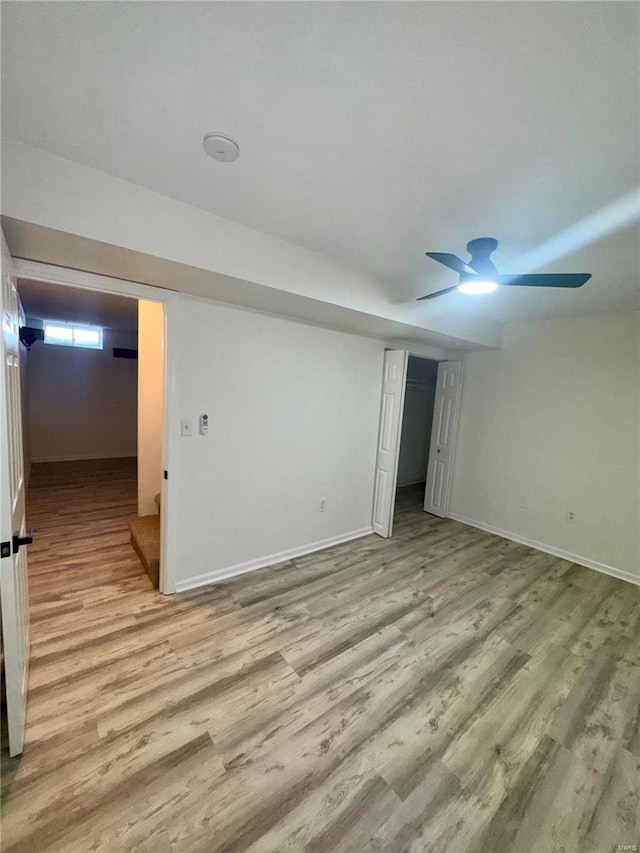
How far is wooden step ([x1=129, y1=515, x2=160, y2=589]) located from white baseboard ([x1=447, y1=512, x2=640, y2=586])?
3.73m

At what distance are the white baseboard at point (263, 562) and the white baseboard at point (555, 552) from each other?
153 cm

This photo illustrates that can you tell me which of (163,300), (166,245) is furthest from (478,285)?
(163,300)

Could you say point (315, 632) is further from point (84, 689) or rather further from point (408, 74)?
point (408, 74)

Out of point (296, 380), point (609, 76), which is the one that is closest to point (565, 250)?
point (609, 76)

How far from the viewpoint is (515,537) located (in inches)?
155

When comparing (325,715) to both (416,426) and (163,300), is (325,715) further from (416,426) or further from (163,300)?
(416,426)

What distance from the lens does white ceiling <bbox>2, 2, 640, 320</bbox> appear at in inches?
34.7

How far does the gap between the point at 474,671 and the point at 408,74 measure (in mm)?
2866

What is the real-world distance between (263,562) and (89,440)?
5.65m

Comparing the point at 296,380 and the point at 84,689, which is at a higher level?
the point at 296,380

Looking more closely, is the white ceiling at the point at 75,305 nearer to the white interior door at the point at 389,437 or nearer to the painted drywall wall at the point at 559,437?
the white interior door at the point at 389,437

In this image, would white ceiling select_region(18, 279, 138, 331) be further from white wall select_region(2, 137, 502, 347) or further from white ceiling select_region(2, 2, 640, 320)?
white ceiling select_region(2, 2, 640, 320)

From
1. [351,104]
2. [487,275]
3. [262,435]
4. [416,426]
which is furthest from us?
[416,426]

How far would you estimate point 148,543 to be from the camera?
2.88m
